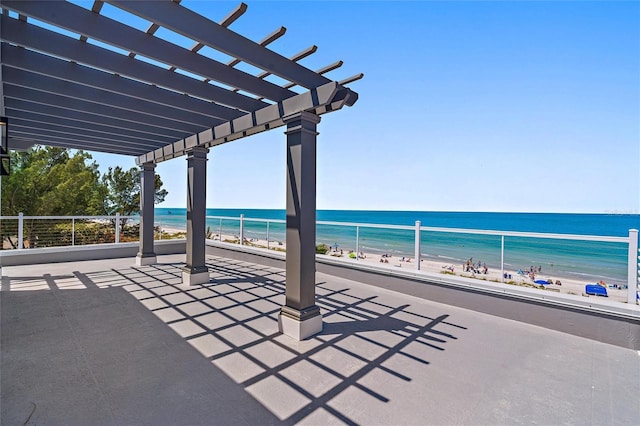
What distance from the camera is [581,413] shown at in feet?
6.02

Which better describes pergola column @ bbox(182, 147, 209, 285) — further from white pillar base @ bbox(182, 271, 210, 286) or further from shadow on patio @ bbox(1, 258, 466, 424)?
shadow on patio @ bbox(1, 258, 466, 424)

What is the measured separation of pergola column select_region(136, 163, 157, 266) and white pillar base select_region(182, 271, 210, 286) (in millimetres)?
2268

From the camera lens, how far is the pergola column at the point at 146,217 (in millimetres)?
6516

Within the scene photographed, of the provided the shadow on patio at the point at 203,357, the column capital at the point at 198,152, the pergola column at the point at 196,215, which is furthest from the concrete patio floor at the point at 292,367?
the column capital at the point at 198,152

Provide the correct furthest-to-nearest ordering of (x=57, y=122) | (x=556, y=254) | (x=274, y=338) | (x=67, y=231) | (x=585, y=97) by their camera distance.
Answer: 1. (x=556, y=254)
2. (x=585, y=97)
3. (x=67, y=231)
4. (x=57, y=122)
5. (x=274, y=338)

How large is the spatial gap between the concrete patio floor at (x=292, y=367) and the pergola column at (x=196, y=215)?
2.96 feet

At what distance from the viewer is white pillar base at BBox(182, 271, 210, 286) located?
4.85 m

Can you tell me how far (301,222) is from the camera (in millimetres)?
3090

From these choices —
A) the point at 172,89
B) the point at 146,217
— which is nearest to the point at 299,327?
the point at 172,89

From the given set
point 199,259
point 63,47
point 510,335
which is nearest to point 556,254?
point 510,335

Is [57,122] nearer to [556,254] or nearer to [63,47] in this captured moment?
[63,47]

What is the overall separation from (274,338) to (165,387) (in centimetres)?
110

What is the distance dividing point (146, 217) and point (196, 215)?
240 centimetres

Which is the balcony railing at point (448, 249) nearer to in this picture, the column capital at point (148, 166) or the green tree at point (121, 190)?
the column capital at point (148, 166)
